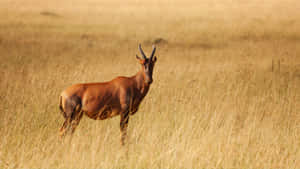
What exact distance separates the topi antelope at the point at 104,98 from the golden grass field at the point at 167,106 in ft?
1.33

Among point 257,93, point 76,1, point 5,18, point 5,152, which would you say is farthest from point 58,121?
point 76,1

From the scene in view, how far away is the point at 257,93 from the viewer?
394 inches

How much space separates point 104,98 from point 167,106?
245 cm

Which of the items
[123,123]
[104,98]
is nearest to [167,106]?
[123,123]

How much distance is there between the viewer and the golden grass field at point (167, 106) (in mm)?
5938

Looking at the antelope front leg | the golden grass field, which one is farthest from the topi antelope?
the golden grass field

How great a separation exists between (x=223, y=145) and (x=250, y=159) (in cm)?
46

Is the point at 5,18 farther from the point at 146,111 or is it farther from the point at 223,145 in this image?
the point at 223,145

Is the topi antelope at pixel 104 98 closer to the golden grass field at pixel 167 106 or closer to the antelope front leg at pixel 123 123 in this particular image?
the antelope front leg at pixel 123 123

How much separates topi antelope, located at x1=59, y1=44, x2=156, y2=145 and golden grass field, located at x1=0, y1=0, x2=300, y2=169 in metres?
0.40

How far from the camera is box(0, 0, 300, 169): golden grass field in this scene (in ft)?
19.5

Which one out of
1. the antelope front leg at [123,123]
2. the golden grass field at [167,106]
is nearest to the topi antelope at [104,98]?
the antelope front leg at [123,123]

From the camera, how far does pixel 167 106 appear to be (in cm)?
797

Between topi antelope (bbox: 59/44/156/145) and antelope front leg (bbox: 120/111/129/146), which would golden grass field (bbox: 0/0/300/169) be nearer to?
antelope front leg (bbox: 120/111/129/146)
